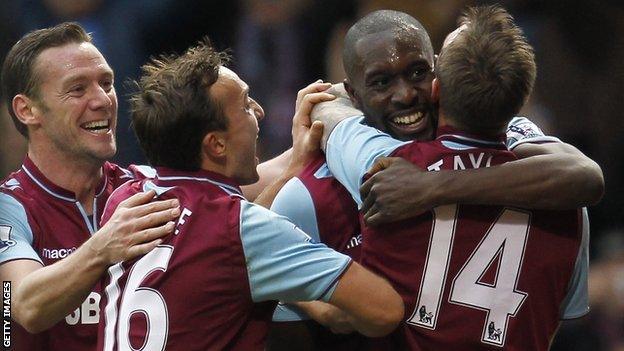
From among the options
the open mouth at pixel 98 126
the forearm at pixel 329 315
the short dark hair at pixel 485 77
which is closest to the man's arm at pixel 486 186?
the short dark hair at pixel 485 77

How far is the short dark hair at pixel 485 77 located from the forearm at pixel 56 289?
1.06m

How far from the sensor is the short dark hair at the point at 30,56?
3.70 metres

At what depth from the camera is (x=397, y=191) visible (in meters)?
2.85

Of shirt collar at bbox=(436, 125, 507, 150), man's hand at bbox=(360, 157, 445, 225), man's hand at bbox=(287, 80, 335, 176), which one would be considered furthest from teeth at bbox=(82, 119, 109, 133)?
shirt collar at bbox=(436, 125, 507, 150)

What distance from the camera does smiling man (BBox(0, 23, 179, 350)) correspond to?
3479 millimetres

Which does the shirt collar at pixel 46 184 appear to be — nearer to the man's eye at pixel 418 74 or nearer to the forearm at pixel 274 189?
Answer: the forearm at pixel 274 189

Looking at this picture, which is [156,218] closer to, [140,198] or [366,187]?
[140,198]

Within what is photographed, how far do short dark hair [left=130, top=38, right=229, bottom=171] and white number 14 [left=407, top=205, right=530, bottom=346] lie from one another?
2.21 feet

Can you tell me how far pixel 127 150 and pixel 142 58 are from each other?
70 centimetres

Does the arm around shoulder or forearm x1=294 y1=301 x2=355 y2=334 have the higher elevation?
the arm around shoulder

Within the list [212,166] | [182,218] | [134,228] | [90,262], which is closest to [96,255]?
[90,262]

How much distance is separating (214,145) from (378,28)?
0.63 metres

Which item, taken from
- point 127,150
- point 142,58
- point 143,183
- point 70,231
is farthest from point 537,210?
point 142,58

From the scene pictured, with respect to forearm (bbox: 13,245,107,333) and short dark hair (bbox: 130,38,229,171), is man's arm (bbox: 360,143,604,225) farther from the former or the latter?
forearm (bbox: 13,245,107,333)
